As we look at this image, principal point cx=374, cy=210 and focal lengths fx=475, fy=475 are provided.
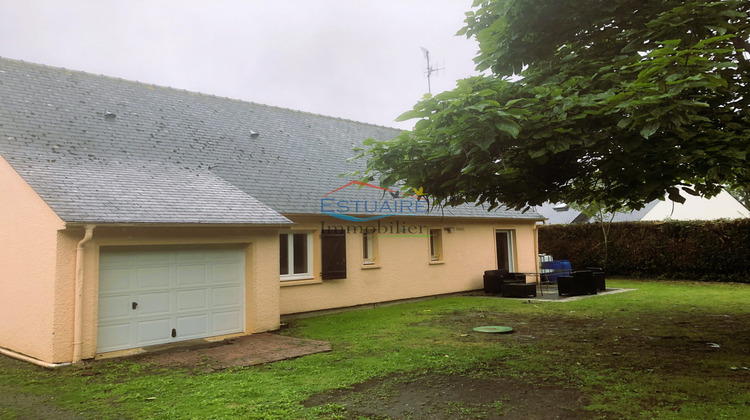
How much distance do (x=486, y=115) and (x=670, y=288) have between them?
48.6ft

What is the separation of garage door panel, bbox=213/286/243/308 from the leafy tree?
4456 millimetres

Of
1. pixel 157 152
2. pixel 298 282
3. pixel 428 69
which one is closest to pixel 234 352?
pixel 298 282

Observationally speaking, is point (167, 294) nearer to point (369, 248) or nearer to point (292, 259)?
point (292, 259)

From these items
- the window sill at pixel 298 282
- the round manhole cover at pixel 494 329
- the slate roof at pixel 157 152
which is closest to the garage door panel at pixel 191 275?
the slate roof at pixel 157 152

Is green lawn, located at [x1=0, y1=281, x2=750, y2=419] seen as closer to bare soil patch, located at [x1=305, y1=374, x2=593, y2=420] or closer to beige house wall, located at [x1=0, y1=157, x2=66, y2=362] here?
bare soil patch, located at [x1=305, y1=374, x2=593, y2=420]

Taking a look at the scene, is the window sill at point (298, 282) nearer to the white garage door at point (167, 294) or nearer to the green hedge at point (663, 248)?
the white garage door at point (167, 294)

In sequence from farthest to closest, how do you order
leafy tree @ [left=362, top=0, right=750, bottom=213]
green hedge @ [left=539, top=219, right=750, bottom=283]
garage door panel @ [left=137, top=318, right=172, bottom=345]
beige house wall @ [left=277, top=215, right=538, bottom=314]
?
green hedge @ [left=539, top=219, right=750, bottom=283], beige house wall @ [left=277, top=215, right=538, bottom=314], garage door panel @ [left=137, top=318, right=172, bottom=345], leafy tree @ [left=362, top=0, right=750, bottom=213]

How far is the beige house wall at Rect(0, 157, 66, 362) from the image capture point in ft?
25.0

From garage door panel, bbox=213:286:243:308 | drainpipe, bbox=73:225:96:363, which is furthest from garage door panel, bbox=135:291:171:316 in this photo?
drainpipe, bbox=73:225:96:363

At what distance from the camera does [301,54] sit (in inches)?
987

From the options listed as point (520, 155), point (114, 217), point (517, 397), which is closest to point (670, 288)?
point (520, 155)

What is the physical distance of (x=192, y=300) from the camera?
30.8ft

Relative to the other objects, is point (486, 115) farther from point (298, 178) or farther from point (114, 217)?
point (298, 178)

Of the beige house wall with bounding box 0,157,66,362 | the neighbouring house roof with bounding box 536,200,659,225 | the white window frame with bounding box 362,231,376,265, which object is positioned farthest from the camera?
the neighbouring house roof with bounding box 536,200,659,225
